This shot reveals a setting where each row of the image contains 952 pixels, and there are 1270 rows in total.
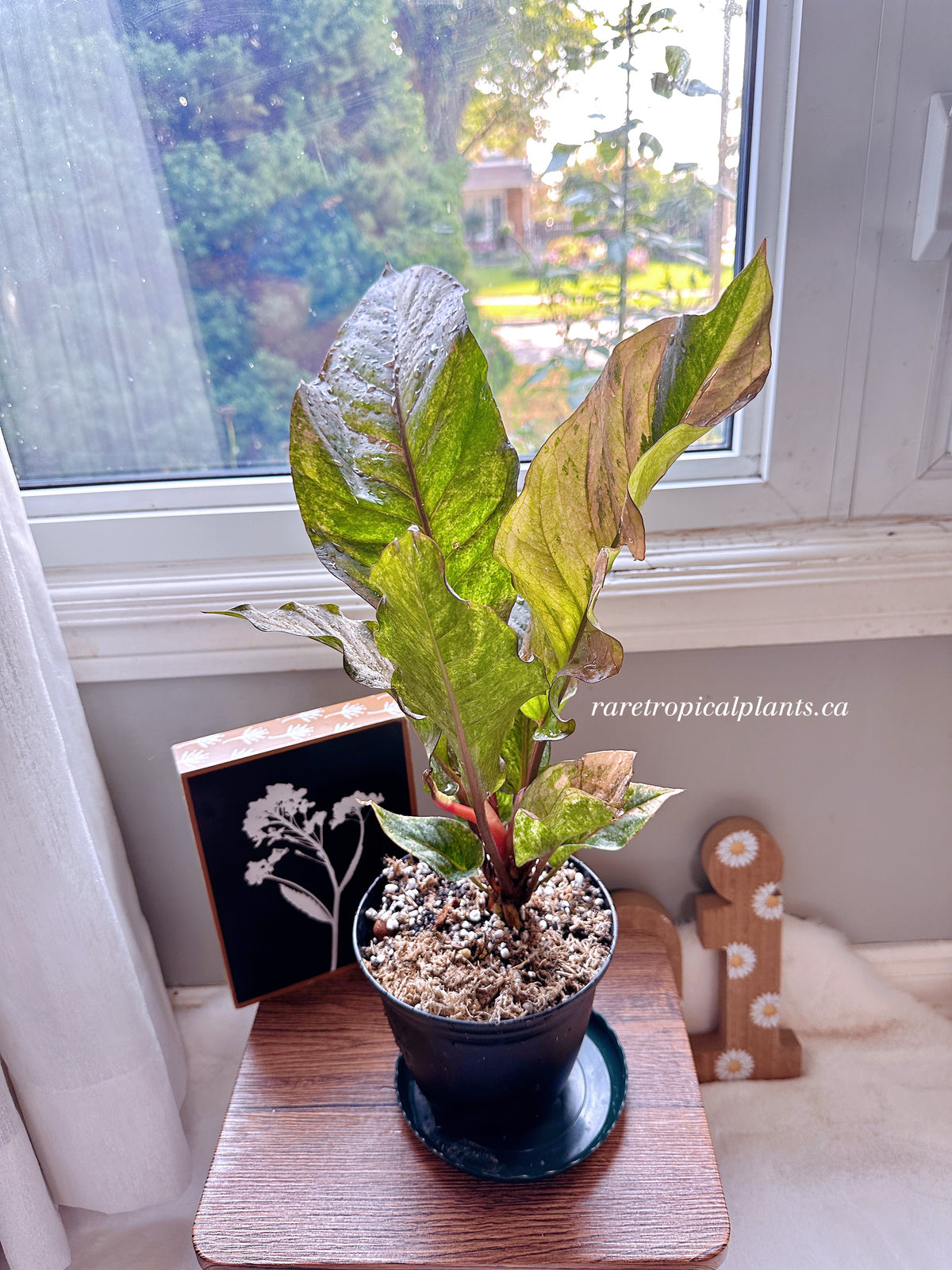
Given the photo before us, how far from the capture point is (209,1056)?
105 centimetres

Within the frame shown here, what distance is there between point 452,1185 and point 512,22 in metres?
1.01

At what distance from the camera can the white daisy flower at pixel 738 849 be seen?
3.14 ft

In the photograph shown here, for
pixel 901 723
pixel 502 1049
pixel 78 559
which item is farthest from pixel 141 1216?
pixel 901 723

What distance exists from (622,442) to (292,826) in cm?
52

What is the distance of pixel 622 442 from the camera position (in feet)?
1.52

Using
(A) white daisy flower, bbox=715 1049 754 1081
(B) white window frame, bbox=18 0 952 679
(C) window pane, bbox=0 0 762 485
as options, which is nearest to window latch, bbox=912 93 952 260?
(B) white window frame, bbox=18 0 952 679

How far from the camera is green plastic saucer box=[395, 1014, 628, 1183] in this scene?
680mm

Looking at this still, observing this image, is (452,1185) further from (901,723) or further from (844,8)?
(844,8)

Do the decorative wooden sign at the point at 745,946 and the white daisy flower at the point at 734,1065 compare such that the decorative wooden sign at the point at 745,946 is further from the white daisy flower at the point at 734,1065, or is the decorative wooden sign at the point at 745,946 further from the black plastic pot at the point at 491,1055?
the black plastic pot at the point at 491,1055

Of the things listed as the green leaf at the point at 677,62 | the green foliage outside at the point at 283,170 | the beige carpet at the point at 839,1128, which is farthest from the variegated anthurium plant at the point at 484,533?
the beige carpet at the point at 839,1128

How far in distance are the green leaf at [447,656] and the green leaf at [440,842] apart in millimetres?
80

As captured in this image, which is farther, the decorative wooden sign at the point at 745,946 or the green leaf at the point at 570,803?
the decorative wooden sign at the point at 745,946

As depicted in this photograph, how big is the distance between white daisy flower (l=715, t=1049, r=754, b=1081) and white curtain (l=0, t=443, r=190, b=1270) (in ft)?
1.98

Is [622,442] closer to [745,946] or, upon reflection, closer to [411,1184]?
[411,1184]
